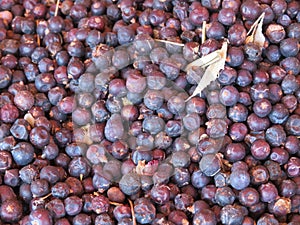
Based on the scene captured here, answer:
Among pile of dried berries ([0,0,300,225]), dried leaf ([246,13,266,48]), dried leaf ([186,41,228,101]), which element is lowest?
pile of dried berries ([0,0,300,225])

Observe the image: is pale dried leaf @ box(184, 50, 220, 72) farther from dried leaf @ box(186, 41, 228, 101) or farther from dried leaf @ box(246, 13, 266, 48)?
dried leaf @ box(246, 13, 266, 48)

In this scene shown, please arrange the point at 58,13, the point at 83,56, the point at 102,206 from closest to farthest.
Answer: the point at 102,206 < the point at 83,56 < the point at 58,13

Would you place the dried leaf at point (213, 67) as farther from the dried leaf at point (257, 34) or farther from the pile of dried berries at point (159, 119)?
the dried leaf at point (257, 34)

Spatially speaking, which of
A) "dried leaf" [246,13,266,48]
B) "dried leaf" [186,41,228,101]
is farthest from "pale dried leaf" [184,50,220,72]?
"dried leaf" [246,13,266,48]

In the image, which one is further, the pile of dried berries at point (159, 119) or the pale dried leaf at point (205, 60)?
the pale dried leaf at point (205, 60)

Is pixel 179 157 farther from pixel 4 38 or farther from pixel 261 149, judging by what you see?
pixel 4 38

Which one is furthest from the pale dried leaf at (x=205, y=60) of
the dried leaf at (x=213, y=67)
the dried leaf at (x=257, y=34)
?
the dried leaf at (x=257, y=34)

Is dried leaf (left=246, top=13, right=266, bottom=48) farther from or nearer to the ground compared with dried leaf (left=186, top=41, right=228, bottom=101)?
farther from the ground

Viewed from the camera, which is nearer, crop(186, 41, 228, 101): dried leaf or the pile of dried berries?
the pile of dried berries

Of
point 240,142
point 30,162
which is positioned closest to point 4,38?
point 30,162
